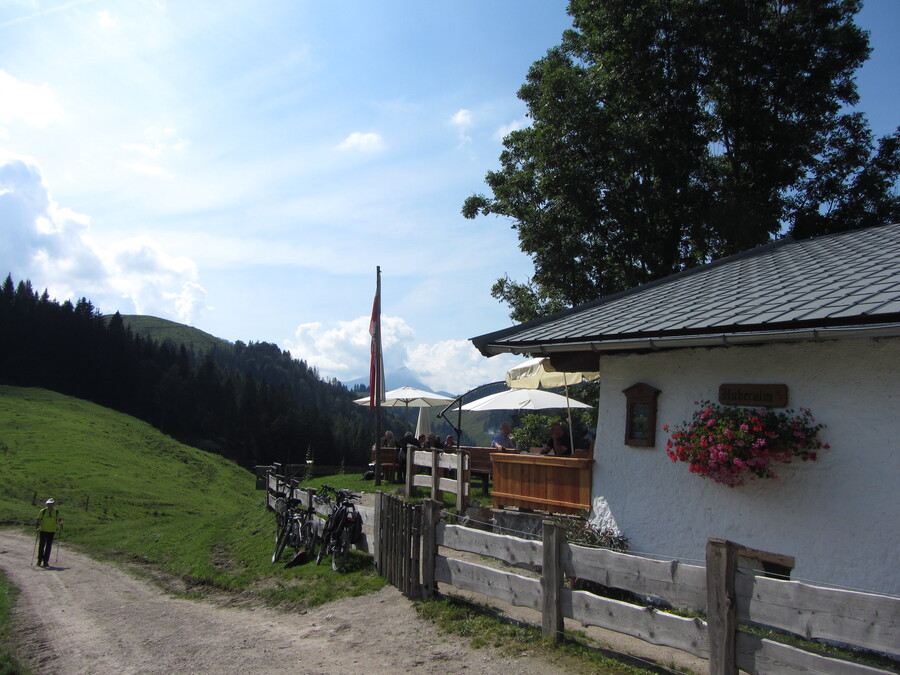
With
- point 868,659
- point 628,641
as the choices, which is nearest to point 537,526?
point 628,641

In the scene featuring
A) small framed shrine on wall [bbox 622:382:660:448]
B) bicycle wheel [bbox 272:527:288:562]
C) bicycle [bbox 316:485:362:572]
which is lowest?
bicycle wheel [bbox 272:527:288:562]

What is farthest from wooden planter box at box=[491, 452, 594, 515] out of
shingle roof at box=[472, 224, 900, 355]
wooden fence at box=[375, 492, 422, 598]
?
wooden fence at box=[375, 492, 422, 598]

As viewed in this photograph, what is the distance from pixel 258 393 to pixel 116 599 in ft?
312

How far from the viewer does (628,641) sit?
6.23m

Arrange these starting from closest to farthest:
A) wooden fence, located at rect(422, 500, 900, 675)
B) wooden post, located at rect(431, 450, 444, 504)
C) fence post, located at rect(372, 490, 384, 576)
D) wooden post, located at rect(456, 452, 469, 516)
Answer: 1. wooden fence, located at rect(422, 500, 900, 675)
2. fence post, located at rect(372, 490, 384, 576)
3. wooden post, located at rect(456, 452, 469, 516)
4. wooden post, located at rect(431, 450, 444, 504)

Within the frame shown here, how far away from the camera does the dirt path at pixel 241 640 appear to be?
629 centimetres

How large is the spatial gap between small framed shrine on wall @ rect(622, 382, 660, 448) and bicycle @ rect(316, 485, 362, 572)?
167 inches

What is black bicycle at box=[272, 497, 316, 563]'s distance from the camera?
11.4 meters

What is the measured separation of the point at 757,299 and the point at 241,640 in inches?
275

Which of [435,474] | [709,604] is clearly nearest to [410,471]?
[435,474]

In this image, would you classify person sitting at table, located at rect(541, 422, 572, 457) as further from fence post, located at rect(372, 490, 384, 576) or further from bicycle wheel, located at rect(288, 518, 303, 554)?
bicycle wheel, located at rect(288, 518, 303, 554)

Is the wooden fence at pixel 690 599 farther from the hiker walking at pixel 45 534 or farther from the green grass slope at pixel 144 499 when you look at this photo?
the hiker walking at pixel 45 534

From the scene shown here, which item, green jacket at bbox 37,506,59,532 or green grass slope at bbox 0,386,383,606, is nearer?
green grass slope at bbox 0,386,383,606

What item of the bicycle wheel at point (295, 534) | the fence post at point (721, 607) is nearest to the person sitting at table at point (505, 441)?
the bicycle wheel at point (295, 534)
